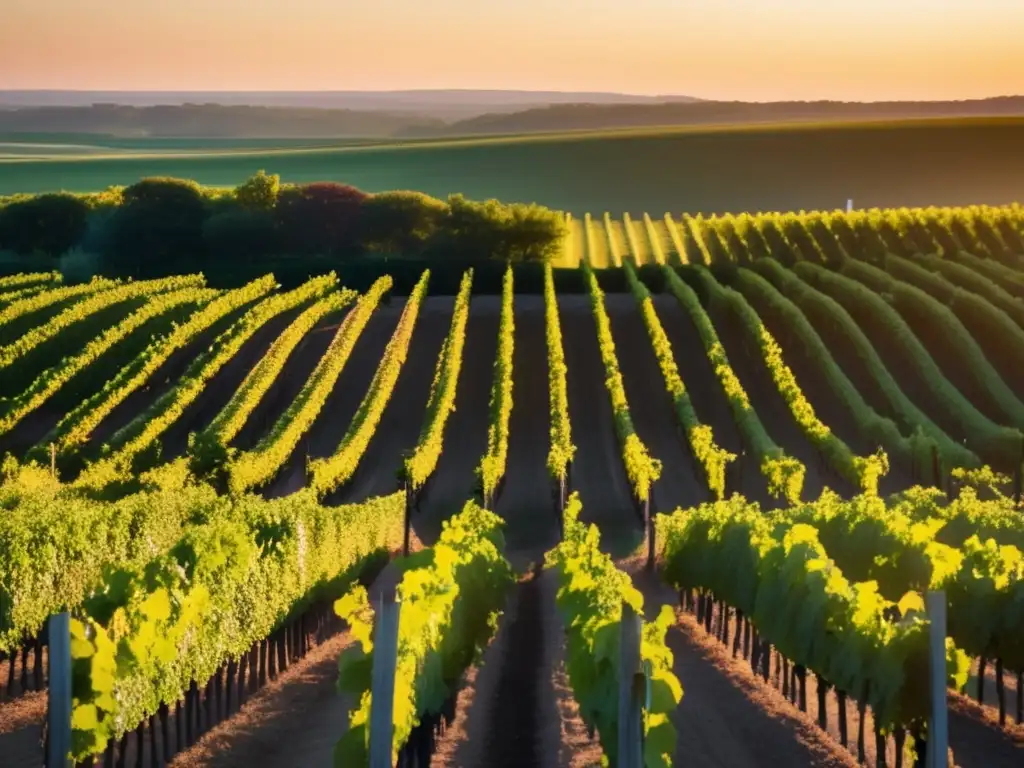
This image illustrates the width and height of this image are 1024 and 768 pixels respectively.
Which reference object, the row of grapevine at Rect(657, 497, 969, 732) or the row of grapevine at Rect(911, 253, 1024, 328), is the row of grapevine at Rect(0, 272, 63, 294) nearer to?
the row of grapevine at Rect(911, 253, 1024, 328)

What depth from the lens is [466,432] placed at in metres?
53.6

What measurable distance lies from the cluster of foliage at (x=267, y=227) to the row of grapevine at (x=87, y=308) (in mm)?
9190

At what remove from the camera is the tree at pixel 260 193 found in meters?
94.6

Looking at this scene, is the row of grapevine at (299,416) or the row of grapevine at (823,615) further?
the row of grapevine at (299,416)

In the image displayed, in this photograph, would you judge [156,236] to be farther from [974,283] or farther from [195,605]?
[195,605]

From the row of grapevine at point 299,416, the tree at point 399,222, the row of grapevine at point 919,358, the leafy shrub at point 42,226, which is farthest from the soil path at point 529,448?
the leafy shrub at point 42,226

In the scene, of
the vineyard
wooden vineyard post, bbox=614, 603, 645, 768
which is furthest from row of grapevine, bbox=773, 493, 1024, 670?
wooden vineyard post, bbox=614, 603, 645, 768

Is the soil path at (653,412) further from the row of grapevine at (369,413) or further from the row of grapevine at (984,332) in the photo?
the row of grapevine at (984,332)

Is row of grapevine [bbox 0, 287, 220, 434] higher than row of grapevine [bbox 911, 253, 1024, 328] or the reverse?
the reverse

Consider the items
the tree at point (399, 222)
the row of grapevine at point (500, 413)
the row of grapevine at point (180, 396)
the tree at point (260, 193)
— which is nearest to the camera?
the row of grapevine at point (180, 396)

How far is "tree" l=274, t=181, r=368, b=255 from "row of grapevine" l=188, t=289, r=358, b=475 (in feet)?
59.3

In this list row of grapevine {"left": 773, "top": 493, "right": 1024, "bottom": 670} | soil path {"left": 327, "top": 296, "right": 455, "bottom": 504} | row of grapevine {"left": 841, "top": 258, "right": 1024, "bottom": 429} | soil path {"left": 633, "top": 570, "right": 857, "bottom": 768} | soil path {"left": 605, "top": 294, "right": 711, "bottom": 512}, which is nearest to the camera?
soil path {"left": 633, "top": 570, "right": 857, "bottom": 768}

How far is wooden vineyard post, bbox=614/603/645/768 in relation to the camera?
10703 millimetres

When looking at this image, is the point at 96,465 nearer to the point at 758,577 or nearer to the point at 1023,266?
the point at 758,577
